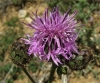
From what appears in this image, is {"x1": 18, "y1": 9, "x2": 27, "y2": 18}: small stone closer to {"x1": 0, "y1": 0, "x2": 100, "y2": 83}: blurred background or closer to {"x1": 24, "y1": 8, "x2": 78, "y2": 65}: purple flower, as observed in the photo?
{"x1": 0, "y1": 0, "x2": 100, "y2": 83}: blurred background

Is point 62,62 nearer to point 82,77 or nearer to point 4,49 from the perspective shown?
point 82,77

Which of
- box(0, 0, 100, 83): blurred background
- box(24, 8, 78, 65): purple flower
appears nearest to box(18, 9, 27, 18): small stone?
box(0, 0, 100, 83): blurred background

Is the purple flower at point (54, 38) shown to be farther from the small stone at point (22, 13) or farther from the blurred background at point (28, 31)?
the small stone at point (22, 13)

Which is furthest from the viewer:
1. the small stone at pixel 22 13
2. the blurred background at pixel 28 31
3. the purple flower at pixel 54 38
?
the small stone at pixel 22 13

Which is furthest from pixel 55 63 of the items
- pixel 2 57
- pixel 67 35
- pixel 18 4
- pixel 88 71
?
pixel 18 4

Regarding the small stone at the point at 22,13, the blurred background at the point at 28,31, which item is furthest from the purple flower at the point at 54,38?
the small stone at the point at 22,13

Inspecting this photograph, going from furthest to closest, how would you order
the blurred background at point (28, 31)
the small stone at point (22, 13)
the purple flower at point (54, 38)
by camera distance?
1. the small stone at point (22, 13)
2. the blurred background at point (28, 31)
3. the purple flower at point (54, 38)
